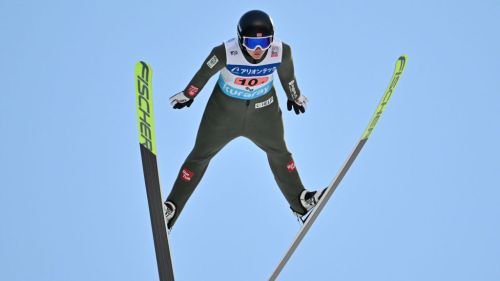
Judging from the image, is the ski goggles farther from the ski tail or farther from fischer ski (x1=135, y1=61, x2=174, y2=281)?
the ski tail

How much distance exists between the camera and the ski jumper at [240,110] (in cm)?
555

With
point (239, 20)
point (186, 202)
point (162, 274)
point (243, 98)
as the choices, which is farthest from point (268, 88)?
point (162, 274)

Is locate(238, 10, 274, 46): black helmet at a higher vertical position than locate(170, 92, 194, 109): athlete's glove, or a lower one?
higher

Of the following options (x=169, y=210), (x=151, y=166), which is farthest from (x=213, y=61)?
(x=169, y=210)

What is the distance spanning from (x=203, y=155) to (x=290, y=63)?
101cm

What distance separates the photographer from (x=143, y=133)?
16.0 feet

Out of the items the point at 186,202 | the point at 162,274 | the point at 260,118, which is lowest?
the point at 162,274

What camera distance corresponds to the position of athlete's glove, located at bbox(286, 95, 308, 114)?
604 centimetres

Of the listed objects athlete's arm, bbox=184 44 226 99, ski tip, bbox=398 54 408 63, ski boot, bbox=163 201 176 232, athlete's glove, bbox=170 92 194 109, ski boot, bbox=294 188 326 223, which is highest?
ski tip, bbox=398 54 408 63

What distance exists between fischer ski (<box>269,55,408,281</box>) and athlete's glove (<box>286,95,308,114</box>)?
1.90 feet

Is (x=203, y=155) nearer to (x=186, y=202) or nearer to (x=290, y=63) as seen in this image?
(x=186, y=202)

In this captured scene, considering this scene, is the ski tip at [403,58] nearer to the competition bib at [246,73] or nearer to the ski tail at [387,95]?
the ski tail at [387,95]

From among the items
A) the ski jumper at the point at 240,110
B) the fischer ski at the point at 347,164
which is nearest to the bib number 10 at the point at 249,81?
the ski jumper at the point at 240,110

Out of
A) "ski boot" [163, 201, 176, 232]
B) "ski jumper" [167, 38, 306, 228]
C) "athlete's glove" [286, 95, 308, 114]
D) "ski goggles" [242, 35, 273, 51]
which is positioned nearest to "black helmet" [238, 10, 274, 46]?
"ski goggles" [242, 35, 273, 51]
